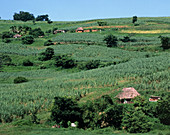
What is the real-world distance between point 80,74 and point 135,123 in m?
33.9

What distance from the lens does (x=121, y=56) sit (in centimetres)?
8594

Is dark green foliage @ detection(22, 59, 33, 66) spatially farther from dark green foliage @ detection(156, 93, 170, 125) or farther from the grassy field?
dark green foliage @ detection(156, 93, 170, 125)

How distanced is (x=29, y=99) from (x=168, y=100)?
24.0 meters

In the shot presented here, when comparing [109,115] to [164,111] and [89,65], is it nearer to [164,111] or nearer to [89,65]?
[164,111]

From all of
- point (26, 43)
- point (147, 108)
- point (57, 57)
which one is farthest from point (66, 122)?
point (26, 43)

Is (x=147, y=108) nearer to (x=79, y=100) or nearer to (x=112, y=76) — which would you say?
(x=79, y=100)

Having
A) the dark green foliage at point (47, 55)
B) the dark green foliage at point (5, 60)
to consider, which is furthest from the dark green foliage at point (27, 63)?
the dark green foliage at point (47, 55)

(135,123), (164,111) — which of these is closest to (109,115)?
(135,123)

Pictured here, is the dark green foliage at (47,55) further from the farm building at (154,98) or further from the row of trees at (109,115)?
the row of trees at (109,115)

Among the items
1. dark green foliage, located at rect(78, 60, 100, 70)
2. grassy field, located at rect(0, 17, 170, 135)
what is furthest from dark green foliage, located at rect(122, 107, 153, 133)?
dark green foliage, located at rect(78, 60, 100, 70)

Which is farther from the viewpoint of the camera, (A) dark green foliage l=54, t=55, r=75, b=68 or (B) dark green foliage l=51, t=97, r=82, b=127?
(A) dark green foliage l=54, t=55, r=75, b=68

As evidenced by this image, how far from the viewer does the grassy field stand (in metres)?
39.9

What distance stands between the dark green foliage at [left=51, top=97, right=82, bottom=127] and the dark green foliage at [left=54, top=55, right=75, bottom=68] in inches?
1712

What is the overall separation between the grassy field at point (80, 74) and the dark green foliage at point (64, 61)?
71.0 inches
